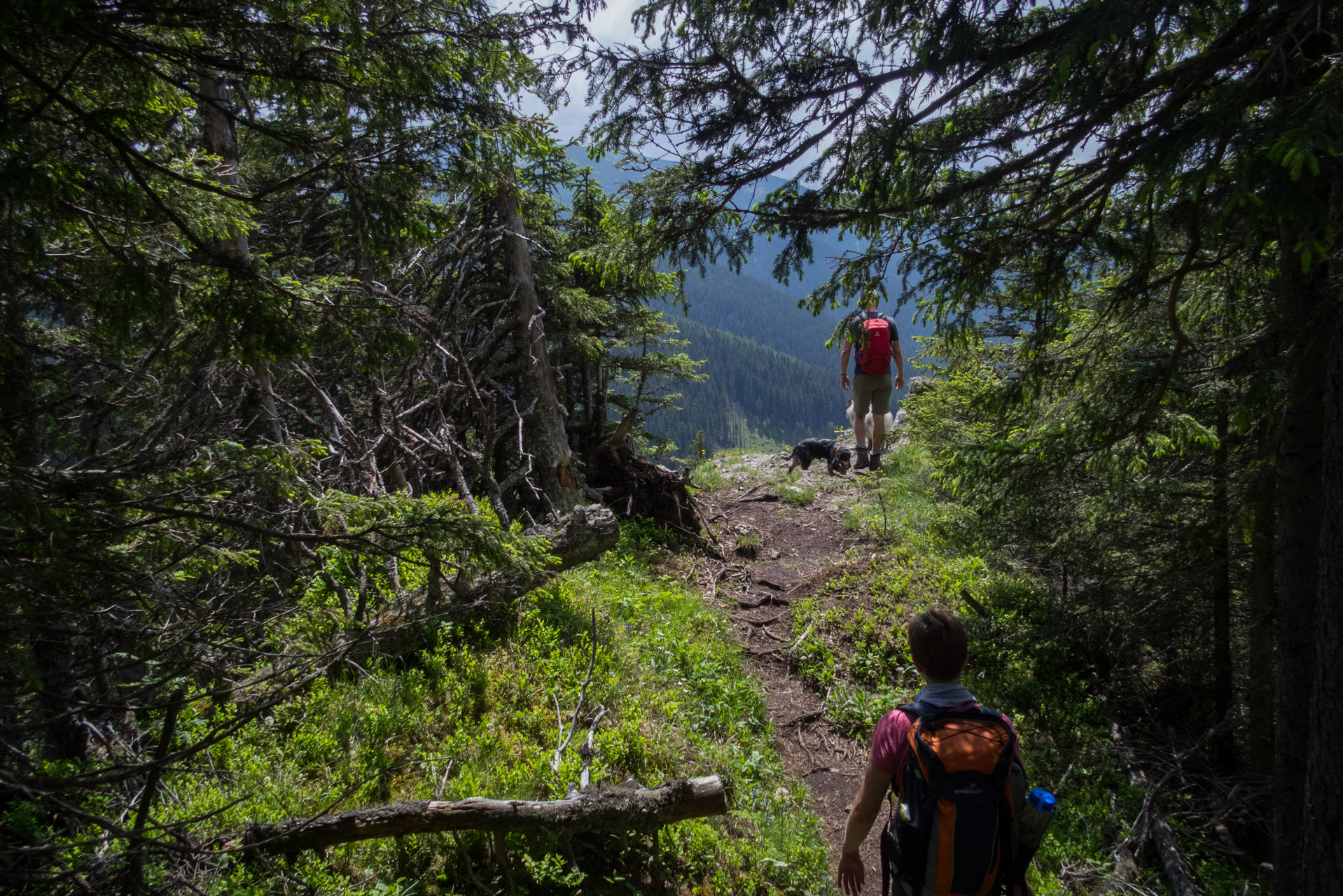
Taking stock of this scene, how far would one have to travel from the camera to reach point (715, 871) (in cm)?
385

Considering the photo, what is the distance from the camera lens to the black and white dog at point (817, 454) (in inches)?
566

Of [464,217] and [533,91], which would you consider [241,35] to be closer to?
[533,91]

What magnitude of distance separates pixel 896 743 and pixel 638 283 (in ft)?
13.8

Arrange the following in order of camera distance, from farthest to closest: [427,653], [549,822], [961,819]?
[427,653]
[549,822]
[961,819]

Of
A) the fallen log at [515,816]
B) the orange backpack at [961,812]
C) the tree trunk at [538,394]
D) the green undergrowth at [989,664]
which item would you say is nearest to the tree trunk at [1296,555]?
the green undergrowth at [989,664]

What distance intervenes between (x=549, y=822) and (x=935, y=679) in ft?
7.59

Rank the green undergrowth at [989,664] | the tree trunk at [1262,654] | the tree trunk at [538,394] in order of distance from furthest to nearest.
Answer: the tree trunk at [538,394]
the tree trunk at [1262,654]
the green undergrowth at [989,664]

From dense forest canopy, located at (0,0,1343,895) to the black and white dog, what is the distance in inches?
303

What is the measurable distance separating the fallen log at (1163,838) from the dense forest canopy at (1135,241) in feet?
1.81

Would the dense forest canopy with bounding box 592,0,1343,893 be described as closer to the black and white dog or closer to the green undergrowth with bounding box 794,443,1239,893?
the green undergrowth with bounding box 794,443,1239,893

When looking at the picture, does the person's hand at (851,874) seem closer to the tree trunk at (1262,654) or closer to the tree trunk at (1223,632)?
the tree trunk at (1262,654)

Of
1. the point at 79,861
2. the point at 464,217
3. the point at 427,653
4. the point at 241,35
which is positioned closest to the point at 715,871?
the point at 427,653

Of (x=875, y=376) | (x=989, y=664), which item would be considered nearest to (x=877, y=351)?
(x=875, y=376)

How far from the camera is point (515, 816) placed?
340 centimetres
